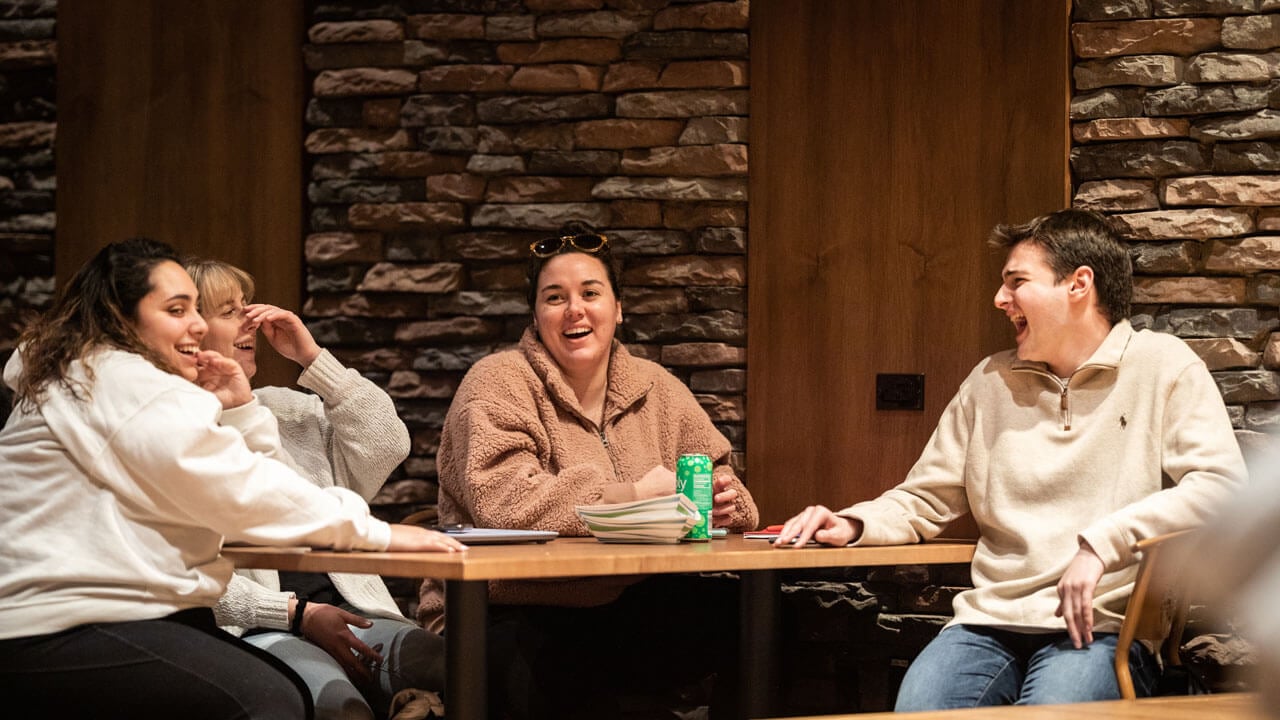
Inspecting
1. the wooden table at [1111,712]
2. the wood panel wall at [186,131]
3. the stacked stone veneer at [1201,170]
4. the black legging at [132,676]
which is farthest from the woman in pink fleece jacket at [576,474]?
the stacked stone veneer at [1201,170]

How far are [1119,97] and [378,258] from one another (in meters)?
2.39

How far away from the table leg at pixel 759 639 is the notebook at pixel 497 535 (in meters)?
0.49

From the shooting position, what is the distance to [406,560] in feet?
7.84

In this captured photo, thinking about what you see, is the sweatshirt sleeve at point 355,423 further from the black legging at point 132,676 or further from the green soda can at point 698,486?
the black legging at point 132,676

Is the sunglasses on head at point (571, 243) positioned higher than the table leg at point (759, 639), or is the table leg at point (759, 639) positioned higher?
the sunglasses on head at point (571, 243)

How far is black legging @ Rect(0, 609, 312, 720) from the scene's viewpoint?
7.38ft

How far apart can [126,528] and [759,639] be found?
142 cm

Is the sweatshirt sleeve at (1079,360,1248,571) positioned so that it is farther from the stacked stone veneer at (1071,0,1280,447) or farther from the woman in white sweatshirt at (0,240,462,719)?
the woman in white sweatshirt at (0,240,462,719)

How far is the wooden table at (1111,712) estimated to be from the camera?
1.80m

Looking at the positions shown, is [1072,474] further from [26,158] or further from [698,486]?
[26,158]

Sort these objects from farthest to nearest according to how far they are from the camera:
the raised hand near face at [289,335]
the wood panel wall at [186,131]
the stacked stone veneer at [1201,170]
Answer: the wood panel wall at [186,131] → the stacked stone veneer at [1201,170] → the raised hand near face at [289,335]

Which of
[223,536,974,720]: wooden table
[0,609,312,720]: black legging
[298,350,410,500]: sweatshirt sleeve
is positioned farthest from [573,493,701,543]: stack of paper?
[298,350,410,500]: sweatshirt sleeve

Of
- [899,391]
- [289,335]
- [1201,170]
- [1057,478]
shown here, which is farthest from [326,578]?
[1201,170]

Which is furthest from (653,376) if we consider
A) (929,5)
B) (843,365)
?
(929,5)
